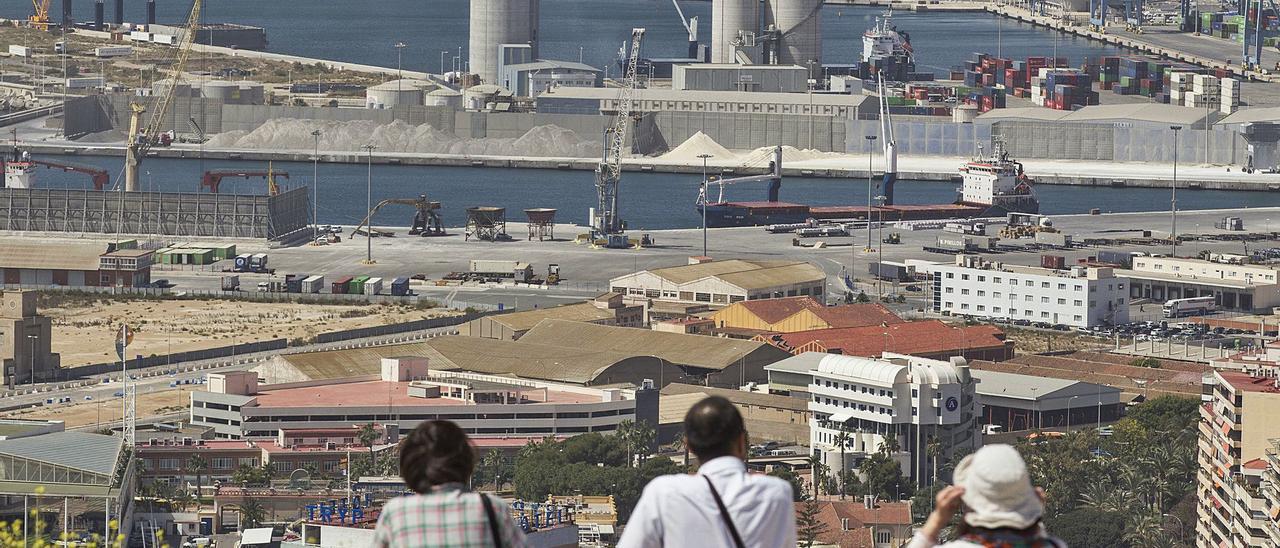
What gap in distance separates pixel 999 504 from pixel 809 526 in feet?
106

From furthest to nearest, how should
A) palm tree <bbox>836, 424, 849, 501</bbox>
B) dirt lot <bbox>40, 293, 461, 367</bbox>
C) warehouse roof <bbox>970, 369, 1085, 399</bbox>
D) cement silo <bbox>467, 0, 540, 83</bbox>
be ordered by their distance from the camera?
cement silo <bbox>467, 0, 540, 83</bbox>, dirt lot <bbox>40, 293, 461, 367</bbox>, warehouse roof <bbox>970, 369, 1085, 399</bbox>, palm tree <bbox>836, 424, 849, 501</bbox>

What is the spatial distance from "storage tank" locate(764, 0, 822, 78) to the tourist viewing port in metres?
0.25

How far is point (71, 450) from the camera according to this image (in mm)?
41188

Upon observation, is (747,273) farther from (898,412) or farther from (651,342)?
(898,412)

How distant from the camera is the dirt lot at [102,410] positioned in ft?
176

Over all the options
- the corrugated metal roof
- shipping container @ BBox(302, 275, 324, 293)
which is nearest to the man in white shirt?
the corrugated metal roof

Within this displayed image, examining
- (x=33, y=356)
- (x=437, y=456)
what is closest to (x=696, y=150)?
(x=33, y=356)

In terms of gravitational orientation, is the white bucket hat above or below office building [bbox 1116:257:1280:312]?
above

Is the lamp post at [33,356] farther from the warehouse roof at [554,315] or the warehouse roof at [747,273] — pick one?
the warehouse roof at [747,273]

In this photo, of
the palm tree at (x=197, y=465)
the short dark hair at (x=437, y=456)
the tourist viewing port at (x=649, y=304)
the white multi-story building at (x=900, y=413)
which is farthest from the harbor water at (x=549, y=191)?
the short dark hair at (x=437, y=456)

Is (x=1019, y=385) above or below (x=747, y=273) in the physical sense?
below

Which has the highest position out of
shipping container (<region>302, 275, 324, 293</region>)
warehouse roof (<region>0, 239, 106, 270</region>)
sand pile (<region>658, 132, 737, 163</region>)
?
sand pile (<region>658, 132, 737, 163</region>)

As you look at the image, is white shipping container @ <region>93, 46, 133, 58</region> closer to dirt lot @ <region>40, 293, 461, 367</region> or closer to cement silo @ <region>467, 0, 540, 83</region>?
cement silo @ <region>467, 0, 540, 83</region>

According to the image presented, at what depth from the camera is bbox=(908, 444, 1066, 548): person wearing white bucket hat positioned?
312 inches
